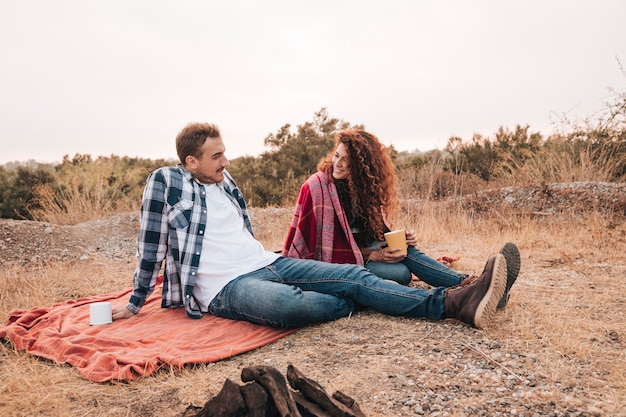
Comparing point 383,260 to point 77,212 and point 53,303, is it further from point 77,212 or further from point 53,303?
point 77,212

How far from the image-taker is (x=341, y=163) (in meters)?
3.67

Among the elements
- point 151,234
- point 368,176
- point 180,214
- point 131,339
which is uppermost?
point 368,176

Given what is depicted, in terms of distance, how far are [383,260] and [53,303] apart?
8.29ft

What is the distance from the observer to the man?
9.44 ft

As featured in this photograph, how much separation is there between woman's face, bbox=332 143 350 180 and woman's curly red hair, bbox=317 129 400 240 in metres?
0.03

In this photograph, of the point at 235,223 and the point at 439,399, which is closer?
the point at 439,399

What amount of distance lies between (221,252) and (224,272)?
133 mm

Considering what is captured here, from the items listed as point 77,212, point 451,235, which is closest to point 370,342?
point 451,235

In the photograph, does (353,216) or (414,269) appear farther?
(353,216)

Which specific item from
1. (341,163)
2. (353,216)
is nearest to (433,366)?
(353,216)

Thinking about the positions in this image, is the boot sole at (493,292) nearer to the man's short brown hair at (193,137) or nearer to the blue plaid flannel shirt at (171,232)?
the blue plaid flannel shirt at (171,232)

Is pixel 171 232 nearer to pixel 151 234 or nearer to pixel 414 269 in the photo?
pixel 151 234

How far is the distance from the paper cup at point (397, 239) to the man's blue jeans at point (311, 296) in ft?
1.24

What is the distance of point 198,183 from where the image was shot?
318cm
